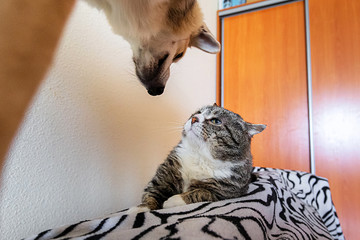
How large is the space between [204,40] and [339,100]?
4.87 feet

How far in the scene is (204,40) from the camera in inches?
36.9

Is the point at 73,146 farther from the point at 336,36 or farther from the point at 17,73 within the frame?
the point at 336,36

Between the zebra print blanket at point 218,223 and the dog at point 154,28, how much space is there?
0.42m

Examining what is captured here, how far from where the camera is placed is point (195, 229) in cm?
47

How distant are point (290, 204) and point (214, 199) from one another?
0.44 m

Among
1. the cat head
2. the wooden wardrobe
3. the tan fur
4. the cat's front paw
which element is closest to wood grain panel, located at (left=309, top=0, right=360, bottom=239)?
the wooden wardrobe

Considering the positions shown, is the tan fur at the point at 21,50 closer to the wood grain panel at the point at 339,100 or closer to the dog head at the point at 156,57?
the dog head at the point at 156,57

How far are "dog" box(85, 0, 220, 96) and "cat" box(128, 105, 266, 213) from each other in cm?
27

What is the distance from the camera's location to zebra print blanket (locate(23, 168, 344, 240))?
0.47 meters

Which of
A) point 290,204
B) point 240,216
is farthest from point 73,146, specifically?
point 290,204

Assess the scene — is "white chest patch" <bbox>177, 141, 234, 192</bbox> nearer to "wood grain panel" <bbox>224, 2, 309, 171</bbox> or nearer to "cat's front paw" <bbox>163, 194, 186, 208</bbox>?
"cat's front paw" <bbox>163, 194, 186, 208</bbox>

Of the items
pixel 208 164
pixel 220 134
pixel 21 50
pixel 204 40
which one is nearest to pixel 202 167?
pixel 208 164

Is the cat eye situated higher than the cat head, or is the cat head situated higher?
the cat eye

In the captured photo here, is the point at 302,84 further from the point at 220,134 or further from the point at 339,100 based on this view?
the point at 220,134
